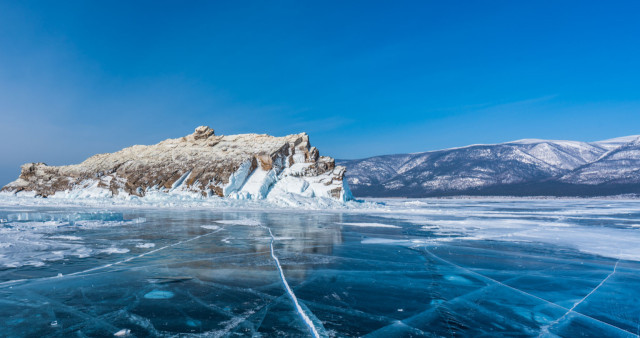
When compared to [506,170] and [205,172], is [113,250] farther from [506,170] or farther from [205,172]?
[506,170]

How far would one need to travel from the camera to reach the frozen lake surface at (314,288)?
391 centimetres

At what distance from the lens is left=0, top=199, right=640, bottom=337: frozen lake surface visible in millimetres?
3914

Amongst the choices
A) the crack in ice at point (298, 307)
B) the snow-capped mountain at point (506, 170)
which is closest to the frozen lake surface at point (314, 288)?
the crack in ice at point (298, 307)

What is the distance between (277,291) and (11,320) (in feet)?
10.0

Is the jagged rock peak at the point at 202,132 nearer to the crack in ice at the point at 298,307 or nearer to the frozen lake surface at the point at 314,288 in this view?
the frozen lake surface at the point at 314,288

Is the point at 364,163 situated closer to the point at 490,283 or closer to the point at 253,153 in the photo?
the point at 253,153

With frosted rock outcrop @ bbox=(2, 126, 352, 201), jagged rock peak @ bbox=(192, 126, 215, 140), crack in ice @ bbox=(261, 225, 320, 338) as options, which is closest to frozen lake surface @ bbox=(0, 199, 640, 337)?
crack in ice @ bbox=(261, 225, 320, 338)

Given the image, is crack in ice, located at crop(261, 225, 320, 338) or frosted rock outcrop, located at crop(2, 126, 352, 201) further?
frosted rock outcrop, located at crop(2, 126, 352, 201)

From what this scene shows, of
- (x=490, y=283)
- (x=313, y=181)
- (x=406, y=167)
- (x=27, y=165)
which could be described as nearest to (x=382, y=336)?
(x=490, y=283)

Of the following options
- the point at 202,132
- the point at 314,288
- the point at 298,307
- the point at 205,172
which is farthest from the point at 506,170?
the point at 298,307

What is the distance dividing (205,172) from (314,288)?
29940 mm

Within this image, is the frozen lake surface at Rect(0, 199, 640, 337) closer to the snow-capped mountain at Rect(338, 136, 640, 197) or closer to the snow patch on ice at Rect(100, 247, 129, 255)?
the snow patch on ice at Rect(100, 247, 129, 255)

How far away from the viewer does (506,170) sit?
132500mm

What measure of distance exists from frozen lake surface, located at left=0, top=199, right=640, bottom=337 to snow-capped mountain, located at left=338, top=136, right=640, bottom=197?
100290 mm
